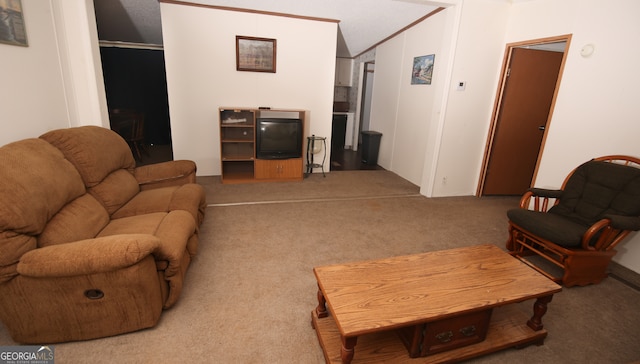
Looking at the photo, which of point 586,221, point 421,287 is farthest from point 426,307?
point 586,221

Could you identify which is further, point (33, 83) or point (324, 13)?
point (324, 13)

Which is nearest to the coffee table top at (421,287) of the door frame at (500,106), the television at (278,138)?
the door frame at (500,106)

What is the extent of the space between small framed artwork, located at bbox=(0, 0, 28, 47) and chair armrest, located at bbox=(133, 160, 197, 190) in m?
1.19

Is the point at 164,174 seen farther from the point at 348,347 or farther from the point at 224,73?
the point at 348,347

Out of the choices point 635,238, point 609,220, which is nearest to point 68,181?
point 609,220

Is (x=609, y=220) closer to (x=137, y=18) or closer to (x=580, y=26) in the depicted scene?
(x=580, y=26)

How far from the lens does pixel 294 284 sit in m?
2.12

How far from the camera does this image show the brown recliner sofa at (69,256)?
1380 mm

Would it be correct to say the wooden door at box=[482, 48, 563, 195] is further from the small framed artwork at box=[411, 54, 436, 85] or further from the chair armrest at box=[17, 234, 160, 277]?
the chair armrest at box=[17, 234, 160, 277]

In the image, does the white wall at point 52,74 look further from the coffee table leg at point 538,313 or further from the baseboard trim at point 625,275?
the baseboard trim at point 625,275

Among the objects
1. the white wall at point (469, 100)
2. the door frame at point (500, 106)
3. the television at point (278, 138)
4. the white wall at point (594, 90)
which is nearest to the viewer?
the white wall at point (594, 90)

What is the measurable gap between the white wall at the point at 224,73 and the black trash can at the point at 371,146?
3.86ft

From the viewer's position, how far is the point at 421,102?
4.36 m

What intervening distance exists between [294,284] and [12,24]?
2.48 metres
